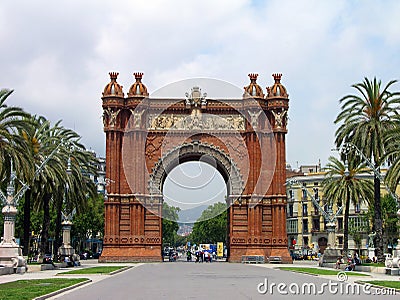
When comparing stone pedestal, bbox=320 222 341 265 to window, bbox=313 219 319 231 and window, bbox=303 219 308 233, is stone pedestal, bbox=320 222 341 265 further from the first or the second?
window, bbox=303 219 308 233

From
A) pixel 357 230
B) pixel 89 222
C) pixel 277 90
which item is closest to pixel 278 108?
pixel 277 90

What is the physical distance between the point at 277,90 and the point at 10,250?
34.2m

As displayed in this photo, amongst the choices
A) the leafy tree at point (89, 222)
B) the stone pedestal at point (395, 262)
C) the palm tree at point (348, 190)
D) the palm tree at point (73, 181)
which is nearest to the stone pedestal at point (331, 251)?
the palm tree at point (348, 190)

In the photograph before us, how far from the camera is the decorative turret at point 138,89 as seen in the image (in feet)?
211

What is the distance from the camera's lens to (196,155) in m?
65.9

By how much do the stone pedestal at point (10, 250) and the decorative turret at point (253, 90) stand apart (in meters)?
31.0

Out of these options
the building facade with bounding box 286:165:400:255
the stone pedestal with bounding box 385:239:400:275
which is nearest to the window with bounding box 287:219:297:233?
the building facade with bounding box 286:165:400:255

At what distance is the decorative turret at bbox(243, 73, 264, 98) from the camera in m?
65.1

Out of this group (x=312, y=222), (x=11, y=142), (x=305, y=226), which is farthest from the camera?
(x=305, y=226)

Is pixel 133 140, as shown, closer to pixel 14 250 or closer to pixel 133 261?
pixel 133 261

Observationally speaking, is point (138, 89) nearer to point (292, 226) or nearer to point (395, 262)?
point (395, 262)

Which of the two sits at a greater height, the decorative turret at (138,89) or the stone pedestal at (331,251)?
the decorative turret at (138,89)

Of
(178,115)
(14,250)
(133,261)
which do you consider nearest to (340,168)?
(178,115)

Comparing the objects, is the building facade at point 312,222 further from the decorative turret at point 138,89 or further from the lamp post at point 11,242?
the lamp post at point 11,242
